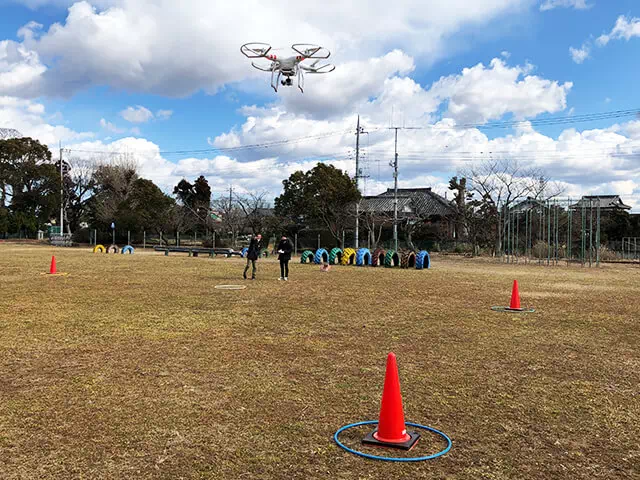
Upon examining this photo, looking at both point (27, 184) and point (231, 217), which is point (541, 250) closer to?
point (231, 217)

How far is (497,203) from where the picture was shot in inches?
1560

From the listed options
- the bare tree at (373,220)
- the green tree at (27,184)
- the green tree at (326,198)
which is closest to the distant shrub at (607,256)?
the bare tree at (373,220)

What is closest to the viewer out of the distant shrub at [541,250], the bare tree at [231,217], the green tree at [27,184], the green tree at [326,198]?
the distant shrub at [541,250]

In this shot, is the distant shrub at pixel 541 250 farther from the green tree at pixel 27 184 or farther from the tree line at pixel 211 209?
the green tree at pixel 27 184

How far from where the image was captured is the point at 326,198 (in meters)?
45.0

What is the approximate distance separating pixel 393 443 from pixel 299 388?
5.53 feet

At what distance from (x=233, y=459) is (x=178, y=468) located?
383 millimetres

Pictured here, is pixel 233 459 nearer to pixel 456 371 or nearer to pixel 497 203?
pixel 456 371

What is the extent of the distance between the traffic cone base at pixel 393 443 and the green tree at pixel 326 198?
1530 inches

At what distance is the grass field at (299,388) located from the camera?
396cm

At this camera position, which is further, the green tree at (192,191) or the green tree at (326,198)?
the green tree at (192,191)

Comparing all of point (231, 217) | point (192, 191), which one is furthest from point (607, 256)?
point (192, 191)

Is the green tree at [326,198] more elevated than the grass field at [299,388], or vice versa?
the green tree at [326,198]

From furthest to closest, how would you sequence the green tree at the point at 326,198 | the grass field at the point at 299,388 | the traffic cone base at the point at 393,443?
the green tree at the point at 326,198 < the traffic cone base at the point at 393,443 < the grass field at the point at 299,388
